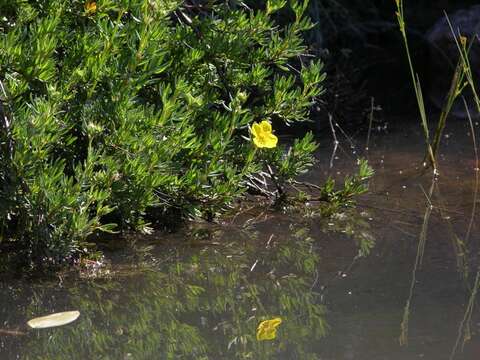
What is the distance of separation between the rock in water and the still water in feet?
6.64

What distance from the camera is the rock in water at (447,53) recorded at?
243 inches

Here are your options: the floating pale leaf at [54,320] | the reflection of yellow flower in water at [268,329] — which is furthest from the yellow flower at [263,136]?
the floating pale leaf at [54,320]

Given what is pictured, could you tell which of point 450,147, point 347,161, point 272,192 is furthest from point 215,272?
point 450,147

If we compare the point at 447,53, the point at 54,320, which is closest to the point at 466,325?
the point at 54,320

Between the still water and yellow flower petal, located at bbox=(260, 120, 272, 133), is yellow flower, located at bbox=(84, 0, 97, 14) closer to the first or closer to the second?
A: yellow flower petal, located at bbox=(260, 120, 272, 133)

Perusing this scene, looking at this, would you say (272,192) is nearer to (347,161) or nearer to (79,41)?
(347,161)

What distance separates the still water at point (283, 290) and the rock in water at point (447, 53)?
202cm

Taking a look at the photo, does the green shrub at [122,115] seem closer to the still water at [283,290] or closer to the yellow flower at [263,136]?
the yellow flower at [263,136]

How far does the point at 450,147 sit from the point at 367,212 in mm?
1241

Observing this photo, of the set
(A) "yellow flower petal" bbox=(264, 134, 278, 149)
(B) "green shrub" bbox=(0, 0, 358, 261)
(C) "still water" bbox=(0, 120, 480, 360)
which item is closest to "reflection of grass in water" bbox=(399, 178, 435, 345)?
(C) "still water" bbox=(0, 120, 480, 360)

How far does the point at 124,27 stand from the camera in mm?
3523

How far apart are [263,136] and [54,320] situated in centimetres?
116

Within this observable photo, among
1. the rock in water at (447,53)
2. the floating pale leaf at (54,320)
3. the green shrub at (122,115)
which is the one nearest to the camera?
the floating pale leaf at (54,320)

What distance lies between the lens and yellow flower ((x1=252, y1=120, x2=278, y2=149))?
3711mm
